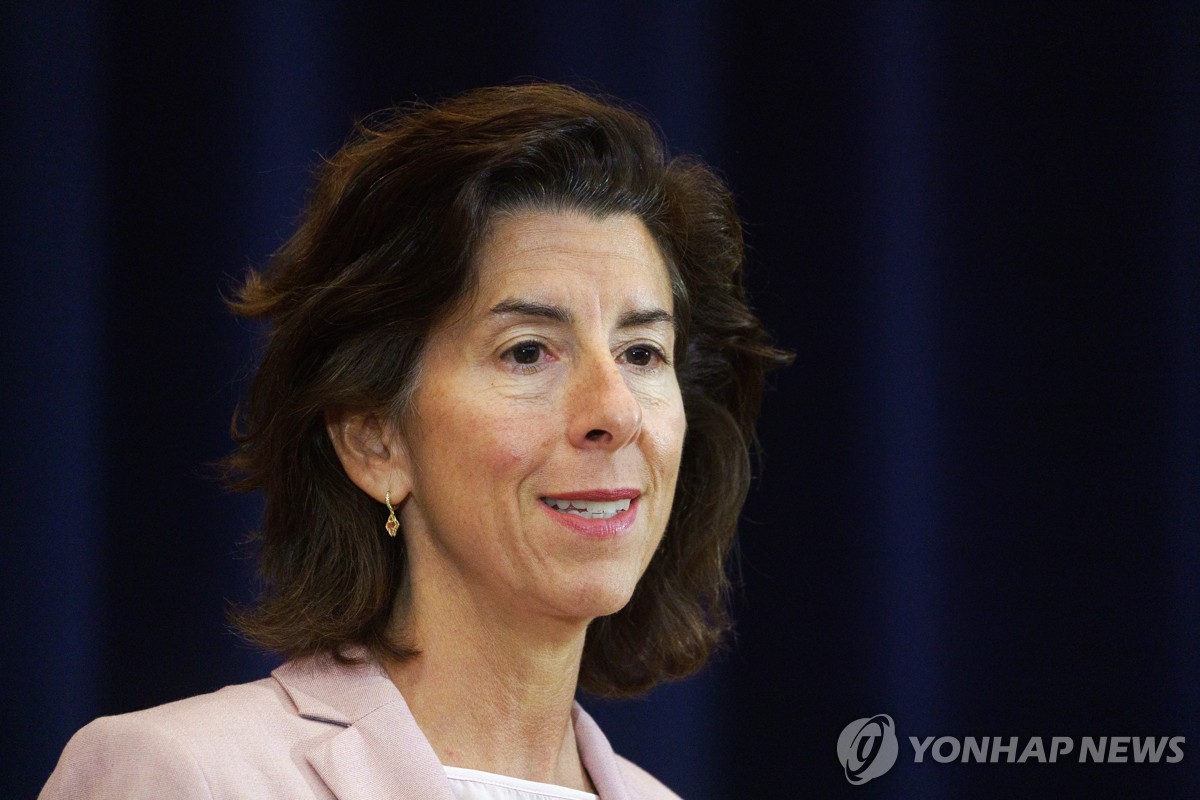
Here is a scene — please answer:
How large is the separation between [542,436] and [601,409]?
0.27 ft

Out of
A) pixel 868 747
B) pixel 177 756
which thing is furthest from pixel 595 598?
pixel 868 747

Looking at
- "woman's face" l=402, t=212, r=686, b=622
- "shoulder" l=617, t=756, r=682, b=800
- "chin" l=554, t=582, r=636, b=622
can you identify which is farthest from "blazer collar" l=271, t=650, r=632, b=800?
"shoulder" l=617, t=756, r=682, b=800

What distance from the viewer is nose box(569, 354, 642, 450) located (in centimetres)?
173

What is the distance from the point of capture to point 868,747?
97.6 inches

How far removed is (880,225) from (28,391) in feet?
4.89

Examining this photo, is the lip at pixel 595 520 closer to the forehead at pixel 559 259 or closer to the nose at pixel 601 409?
the nose at pixel 601 409

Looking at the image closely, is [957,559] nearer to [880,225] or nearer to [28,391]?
[880,225]

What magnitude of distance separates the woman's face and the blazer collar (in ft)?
0.47

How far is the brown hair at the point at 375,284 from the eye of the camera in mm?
1835

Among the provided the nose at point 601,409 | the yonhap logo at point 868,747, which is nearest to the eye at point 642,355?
the nose at point 601,409

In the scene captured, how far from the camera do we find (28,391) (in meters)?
2.14

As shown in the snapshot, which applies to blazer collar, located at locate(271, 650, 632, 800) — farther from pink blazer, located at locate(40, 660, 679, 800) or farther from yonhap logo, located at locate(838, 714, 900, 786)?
yonhap logo, located at locate(838, 714, 900, 786)

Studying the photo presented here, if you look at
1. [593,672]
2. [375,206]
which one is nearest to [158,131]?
[375,206]

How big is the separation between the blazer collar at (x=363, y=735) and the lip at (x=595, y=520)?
31cm
